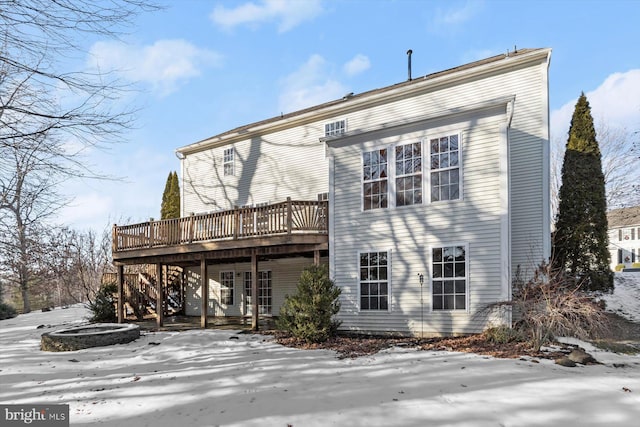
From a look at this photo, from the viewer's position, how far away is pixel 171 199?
76.6ft

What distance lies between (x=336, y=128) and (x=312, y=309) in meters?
7.62

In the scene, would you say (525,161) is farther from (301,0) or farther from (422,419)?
(422,419)

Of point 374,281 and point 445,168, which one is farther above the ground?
point 445,168

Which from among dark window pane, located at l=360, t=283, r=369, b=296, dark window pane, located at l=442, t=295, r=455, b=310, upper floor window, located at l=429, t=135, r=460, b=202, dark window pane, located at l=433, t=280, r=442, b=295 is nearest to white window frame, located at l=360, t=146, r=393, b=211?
upper floor window, located at l=429, t=135, r=460, b=202

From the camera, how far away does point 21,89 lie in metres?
5.88

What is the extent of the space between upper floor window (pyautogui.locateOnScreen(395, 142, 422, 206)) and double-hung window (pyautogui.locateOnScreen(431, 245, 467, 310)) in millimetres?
1547

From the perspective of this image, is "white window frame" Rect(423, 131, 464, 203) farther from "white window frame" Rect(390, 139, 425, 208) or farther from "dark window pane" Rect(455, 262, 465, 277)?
"dark window pane" Rect(455, 262, 465, 277)

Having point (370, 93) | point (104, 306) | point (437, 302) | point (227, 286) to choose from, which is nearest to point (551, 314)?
point (437, 302)

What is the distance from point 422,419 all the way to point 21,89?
7167mm

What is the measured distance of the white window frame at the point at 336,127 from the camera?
14.7m

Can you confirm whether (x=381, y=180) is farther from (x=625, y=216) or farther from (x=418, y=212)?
(x=625, y=216)

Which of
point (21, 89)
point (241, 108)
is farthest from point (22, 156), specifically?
point (241, 108)

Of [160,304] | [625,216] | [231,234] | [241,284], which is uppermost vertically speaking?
[625,216]

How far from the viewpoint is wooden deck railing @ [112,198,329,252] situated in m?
11.7
